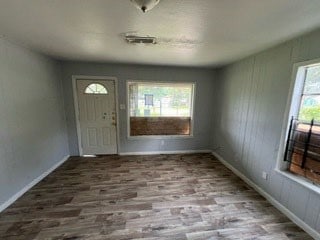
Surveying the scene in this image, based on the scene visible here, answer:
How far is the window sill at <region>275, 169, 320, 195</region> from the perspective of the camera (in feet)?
6.20

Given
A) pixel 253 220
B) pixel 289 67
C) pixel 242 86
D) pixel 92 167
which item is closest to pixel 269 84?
pixel 289 67

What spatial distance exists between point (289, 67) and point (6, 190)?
4.28 metres

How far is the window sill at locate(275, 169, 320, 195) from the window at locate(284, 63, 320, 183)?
0.21 feet

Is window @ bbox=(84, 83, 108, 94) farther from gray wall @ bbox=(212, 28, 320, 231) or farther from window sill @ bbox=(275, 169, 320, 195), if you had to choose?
window sill @ bbox=(275, 169, 320, 195)

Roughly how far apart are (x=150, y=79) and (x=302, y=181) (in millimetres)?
3415

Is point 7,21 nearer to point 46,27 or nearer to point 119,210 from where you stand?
point 46,27

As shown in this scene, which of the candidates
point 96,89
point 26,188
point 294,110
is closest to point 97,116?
point 96,89

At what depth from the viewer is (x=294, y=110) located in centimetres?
221

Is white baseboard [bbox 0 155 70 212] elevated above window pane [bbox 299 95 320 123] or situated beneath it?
situated beneath

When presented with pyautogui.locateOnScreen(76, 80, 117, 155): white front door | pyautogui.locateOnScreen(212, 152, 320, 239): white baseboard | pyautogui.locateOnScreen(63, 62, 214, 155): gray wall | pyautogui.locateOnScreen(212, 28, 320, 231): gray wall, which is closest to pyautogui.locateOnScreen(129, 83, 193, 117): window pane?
pyautogui.locateOnScreen(63, 62, 214, 155): gray wall

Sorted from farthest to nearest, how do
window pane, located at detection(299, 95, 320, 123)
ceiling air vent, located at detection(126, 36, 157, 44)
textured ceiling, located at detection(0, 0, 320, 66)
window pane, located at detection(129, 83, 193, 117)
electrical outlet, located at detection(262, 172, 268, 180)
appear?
window pane, located at detection(129, 83, 193, 117)
electrical outlet, located at detection(262, 172, 268, 180)
ceiling air vent, located at detection(126, 36, 157, 44)
window pane, located at detection(299, 95, 320, 123)
textured ceiling, located at detection(0, 0, 320, 66)

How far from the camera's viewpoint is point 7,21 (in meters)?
1.70

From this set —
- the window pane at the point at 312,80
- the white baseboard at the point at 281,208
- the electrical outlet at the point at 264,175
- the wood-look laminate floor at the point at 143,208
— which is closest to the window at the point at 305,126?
the window pane at the point at 312,80

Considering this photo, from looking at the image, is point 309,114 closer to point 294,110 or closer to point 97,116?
point 294,110
